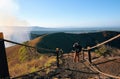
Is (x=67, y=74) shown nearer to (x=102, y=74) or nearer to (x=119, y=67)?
(x=102, y=74)

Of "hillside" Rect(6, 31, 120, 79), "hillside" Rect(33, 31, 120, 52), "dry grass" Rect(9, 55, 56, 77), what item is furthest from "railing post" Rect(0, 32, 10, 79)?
"hillside" Rect(33, 31, 120, 52)

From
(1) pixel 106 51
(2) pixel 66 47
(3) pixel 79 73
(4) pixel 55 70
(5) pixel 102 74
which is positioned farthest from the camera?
(2) pixel 66 47

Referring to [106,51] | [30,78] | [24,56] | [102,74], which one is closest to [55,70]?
[30,78]

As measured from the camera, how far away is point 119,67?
10.5m

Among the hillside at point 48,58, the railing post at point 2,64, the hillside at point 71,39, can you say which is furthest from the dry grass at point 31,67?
the hillside at point 71,39

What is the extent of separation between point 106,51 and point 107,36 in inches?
2355

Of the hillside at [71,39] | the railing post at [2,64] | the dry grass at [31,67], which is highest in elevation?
the railing post at [2,64]

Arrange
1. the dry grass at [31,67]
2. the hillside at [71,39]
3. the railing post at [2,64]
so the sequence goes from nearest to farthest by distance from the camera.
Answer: the railing post at [2,64]
the dry grass at [31,67]
the hillside at [71,39]

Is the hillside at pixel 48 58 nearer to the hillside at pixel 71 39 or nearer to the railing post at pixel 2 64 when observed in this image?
the hillside at pixel 71 39

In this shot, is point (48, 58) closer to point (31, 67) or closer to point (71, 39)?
point (31, 67)

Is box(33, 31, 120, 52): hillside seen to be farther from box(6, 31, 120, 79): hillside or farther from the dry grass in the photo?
the dry grass

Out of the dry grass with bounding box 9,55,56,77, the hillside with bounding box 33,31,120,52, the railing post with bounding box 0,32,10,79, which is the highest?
the railing post with bounding box 0,32,10,79

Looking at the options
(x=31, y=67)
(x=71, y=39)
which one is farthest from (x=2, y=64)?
(x=71, y=39)

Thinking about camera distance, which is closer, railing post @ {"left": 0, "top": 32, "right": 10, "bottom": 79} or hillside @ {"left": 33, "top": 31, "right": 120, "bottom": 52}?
railing post @ {"left": 0, "top": 32, "right": 10, "bottom": 79}
